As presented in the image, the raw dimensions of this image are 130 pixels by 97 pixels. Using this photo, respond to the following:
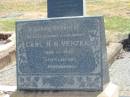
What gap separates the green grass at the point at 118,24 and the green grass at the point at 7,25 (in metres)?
3.15

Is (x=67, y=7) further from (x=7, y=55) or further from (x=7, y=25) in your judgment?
(x=7, y=25)

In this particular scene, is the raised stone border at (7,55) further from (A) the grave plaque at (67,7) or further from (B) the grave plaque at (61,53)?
(B) the grave plaque at (61,53)

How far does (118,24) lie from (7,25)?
149 inches

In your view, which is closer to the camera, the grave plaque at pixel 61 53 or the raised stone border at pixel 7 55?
the grave plaque at pixel 61 53

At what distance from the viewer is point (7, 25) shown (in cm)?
1638

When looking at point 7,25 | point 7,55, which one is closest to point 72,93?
point 7,55

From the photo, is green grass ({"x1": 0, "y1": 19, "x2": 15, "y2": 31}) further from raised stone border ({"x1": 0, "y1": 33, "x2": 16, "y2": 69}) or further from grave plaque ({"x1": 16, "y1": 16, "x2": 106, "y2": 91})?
grave plaque ({"x1": 16, "y1": 16, "x2": 106, "y2": 91})

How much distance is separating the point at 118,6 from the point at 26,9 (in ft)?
13.6

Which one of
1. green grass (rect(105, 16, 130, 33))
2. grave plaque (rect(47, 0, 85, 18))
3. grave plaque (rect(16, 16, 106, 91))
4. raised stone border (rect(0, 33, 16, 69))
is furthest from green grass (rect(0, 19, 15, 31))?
grave plaque (rect(16, 16, 106, 91))

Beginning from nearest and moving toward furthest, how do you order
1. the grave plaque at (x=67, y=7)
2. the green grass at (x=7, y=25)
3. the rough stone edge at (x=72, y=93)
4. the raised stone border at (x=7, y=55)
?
the rough stone edge at (x=72, y=93) < the grave plaque at (x=67, y=7) < the raised stone border at (x=7, y=55) < the green grass at (x=7, y=25)

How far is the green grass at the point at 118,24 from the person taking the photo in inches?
582

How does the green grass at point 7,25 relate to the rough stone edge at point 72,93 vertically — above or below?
above

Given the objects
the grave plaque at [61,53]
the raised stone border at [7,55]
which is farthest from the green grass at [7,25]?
the grave plaque at [61,53]

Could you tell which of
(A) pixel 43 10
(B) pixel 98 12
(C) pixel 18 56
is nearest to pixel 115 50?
(C) pixel 18 56
